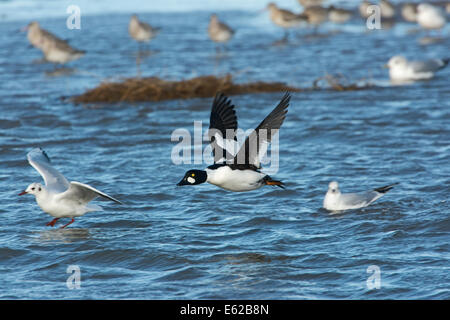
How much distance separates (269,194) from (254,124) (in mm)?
3495

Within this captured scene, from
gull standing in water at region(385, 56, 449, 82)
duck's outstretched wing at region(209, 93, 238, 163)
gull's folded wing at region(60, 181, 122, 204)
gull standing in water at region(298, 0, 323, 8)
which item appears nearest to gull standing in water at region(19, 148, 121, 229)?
gull's folded wing at region(60, 181, 122, 204)

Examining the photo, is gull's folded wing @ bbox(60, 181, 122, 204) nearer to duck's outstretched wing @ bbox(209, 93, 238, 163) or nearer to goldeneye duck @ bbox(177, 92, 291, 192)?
goldeneye duck @ bbox(177, 92, 291, 192)

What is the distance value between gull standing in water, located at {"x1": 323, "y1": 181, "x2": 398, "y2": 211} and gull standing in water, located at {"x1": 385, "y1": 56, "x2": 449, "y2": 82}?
26.0 feet

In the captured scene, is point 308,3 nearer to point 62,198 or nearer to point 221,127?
point 221,127

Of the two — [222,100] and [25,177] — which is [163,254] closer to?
[222,100]

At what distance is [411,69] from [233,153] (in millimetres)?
9485

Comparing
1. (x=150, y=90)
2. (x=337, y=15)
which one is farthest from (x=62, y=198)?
(x=337, y=15)

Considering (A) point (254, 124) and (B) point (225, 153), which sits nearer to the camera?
(B) point (225, 153)

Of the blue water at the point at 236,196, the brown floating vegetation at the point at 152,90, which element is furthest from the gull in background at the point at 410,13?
the brown floating vegetation at the point at 152,90

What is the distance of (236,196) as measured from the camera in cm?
1039

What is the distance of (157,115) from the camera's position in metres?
14.6

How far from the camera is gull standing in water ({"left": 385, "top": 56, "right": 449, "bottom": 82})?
55.4 feet

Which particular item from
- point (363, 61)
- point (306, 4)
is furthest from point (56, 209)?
point (306, 4)

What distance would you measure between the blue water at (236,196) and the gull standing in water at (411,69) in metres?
0.22
